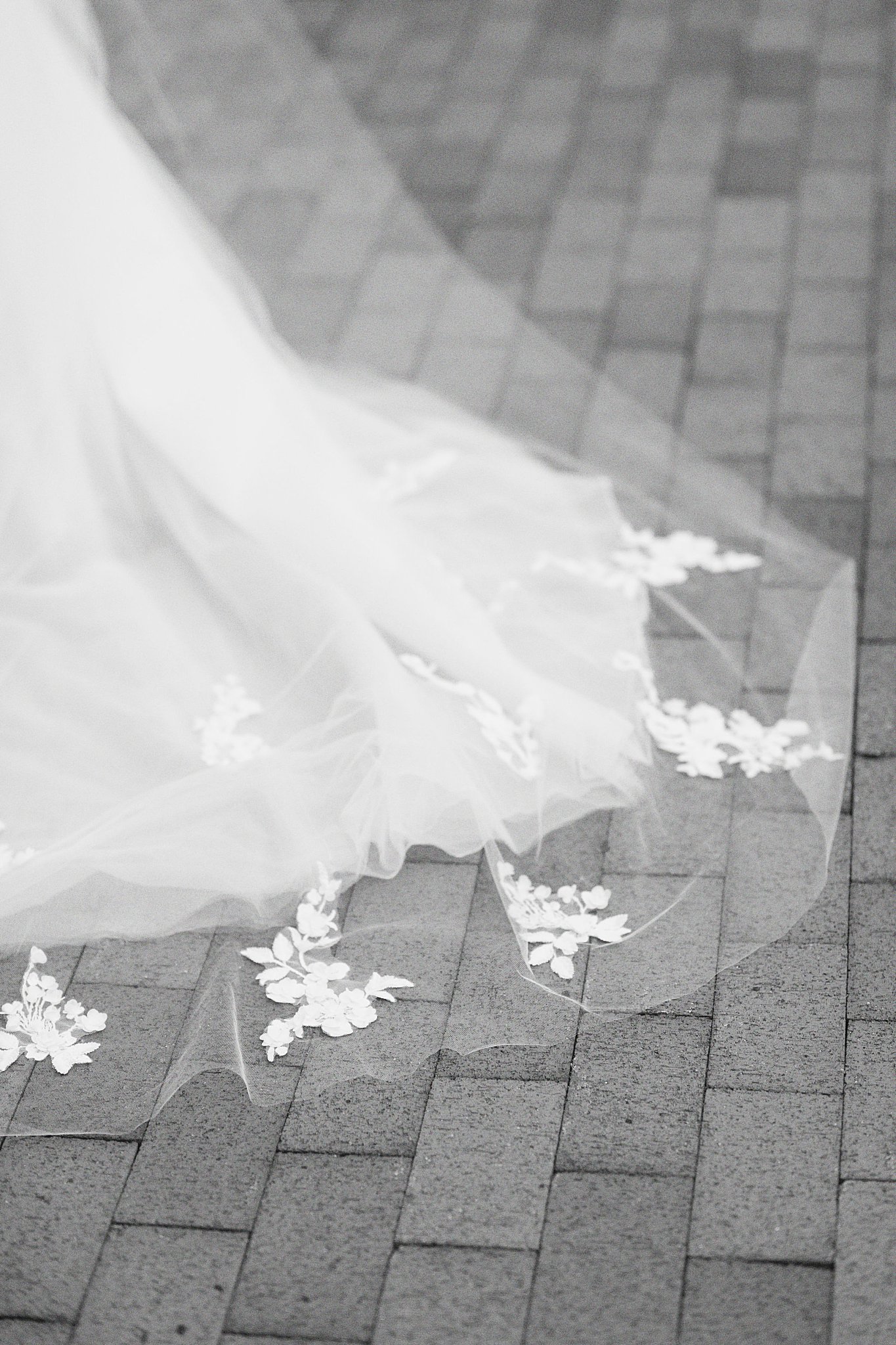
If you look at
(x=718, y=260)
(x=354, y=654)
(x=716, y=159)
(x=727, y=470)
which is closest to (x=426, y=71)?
(x=716, y=159)

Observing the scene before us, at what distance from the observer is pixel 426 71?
584 cm

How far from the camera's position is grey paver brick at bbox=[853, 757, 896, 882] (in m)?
2.77

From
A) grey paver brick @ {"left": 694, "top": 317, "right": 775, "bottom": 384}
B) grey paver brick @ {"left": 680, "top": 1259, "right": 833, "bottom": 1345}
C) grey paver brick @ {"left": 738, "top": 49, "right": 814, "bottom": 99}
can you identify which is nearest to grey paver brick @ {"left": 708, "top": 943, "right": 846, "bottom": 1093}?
grey paver brick @ {"left": 680, "top": 1259, "right": 833, "bottom": 1345}

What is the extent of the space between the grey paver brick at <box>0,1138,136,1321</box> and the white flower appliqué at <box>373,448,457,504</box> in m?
1.61

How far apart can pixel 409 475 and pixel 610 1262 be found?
194 cm

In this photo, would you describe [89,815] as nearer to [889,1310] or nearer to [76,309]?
[76,309]

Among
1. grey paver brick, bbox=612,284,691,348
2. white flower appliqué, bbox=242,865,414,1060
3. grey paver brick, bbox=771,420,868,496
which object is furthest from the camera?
grey paver brick, bbox=612,284,691,348

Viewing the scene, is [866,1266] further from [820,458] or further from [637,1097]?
[820,458]

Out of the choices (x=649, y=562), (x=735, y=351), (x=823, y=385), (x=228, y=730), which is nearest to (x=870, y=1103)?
(x=228, y=730)

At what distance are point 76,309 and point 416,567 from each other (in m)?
0.86

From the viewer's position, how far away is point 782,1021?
99.0 inches

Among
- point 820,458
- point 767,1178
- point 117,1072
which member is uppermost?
point 117,1072

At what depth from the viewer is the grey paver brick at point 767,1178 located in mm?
2205

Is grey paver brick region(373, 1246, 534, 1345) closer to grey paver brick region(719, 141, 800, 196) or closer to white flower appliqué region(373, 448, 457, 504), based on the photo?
white flower appliqué region(373, 448, 457, 504)
